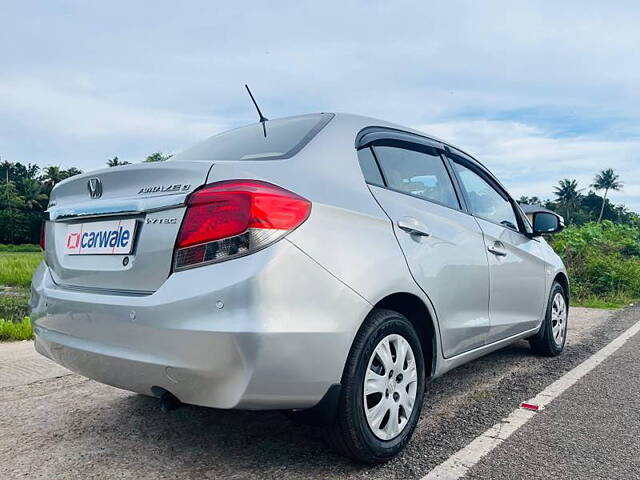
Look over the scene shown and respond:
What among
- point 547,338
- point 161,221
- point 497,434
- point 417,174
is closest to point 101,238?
point 161,221

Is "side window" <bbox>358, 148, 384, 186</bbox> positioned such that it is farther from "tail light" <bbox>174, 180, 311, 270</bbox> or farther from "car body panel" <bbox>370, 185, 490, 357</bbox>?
"tail light" <bbox>174, 180, 311, 270</bbox>

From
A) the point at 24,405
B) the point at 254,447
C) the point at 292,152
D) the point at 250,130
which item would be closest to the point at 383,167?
the point at 292,152

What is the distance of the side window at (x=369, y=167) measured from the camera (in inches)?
106

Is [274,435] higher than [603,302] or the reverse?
higher

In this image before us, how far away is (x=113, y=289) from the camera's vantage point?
7.50 ft

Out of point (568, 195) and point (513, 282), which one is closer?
point (513, 282)

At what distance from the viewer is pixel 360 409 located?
7.62 ft

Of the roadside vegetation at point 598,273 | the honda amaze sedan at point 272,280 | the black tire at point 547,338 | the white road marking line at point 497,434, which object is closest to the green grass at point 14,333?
the honda amaze sedan at point 272,280

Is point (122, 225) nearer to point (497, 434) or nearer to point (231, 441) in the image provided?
point (231, 441)

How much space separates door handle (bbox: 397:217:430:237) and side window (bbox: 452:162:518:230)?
2.96 feet

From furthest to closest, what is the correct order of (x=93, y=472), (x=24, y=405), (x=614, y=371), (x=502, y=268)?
(x=614, y=371)
(x=502, y=268)
(x=24, y=405)
(x=93, y=472)

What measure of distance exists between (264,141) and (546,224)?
8.49 feet

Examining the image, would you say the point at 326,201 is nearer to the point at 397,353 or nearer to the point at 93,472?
the point at 397,353

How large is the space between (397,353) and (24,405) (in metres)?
2.37
